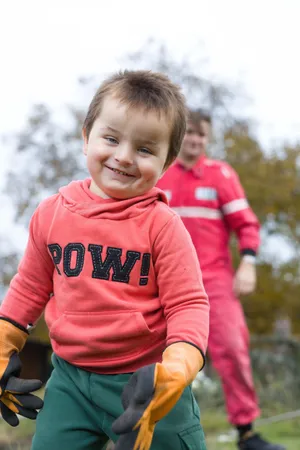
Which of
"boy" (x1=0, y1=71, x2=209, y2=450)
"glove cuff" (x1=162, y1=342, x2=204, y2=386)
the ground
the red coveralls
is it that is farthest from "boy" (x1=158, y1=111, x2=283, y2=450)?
"glove cuff" (x1=162, y1=342, x2=204, y2=386)

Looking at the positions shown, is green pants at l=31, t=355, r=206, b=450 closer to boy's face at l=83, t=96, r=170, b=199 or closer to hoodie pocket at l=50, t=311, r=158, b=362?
hoodie pocket at l=50, t=311, r=158, b=362

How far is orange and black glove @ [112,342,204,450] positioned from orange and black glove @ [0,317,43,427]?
16.4 inches

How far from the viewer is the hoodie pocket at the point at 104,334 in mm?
2021

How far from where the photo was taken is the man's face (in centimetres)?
445

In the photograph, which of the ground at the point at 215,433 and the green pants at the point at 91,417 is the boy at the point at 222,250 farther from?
the green pants at the point at 91,417

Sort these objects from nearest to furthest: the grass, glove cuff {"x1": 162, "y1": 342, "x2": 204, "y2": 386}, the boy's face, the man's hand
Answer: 1. glove cuff {"x1": 162, "y1": 342, "x2": 204, "y2": 386}
2. the boy's face
3. the man's hand
4. the grass

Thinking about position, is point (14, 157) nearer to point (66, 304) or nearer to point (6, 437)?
point (6, 437)

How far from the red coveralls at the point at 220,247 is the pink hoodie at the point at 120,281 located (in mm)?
2247


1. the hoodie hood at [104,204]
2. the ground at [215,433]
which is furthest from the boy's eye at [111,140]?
the ground at [215,433]

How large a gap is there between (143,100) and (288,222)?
47.5ft

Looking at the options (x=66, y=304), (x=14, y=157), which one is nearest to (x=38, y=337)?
(x=14, y=157)

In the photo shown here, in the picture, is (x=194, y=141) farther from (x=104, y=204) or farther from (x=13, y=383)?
(x=13, y=383)

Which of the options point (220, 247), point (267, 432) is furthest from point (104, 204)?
point (267, 432)

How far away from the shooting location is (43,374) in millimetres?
11148
